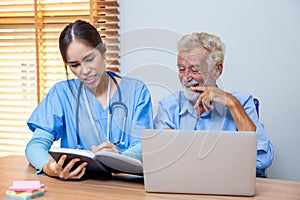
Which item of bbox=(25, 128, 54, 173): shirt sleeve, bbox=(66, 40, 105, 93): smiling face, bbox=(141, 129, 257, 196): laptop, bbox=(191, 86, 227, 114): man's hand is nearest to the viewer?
bbox=(141, 129, 257, 196): laptop

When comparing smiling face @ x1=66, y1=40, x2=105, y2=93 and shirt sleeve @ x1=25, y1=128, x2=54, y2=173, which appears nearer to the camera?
shirt sleeve @ x1=25, y1=128, x2=54, y2=173

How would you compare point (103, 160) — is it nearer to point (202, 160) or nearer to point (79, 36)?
point (202, 160)

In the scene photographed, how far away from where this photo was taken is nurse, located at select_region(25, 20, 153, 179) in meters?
1.80

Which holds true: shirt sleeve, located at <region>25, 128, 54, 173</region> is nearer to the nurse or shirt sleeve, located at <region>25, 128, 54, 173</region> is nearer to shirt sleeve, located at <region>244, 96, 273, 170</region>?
the nurse

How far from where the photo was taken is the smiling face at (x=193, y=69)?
75.9 inches

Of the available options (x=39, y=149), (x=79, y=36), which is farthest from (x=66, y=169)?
(x=79, y=36)

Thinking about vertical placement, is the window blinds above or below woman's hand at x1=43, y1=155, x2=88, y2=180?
above

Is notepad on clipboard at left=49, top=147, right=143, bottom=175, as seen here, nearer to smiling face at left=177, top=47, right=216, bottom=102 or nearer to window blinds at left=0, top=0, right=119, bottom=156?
smiling face at left=177, top=47, right=216, bottom=102

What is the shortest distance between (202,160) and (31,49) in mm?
2026

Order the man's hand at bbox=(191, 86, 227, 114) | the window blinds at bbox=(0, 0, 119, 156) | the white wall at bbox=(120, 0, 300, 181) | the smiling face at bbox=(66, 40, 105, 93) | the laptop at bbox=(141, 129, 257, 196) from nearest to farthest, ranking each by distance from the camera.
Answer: the laptop at bbox=(141, 129, 257, 196)
the smiling face at bbox=(66, 40, 105, 93)
the man's hand at bbox=(191, 86, 227, 114)
the white wall at bbox=(120, 0, 300, 181)
the window blinds at bbox=(0, 0, 119, 156)

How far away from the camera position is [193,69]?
1.93 meters

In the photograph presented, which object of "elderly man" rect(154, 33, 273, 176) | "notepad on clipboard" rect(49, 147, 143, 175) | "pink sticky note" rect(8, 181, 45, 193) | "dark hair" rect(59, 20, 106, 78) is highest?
"dark hair" rect(59, 20, 106, 78)

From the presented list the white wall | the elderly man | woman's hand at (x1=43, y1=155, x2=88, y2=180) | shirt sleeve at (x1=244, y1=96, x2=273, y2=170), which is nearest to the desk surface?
woman's hand at (x1=43, y1=155, x2=88, y2=180)

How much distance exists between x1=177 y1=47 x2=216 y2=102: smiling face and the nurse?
0.19m
